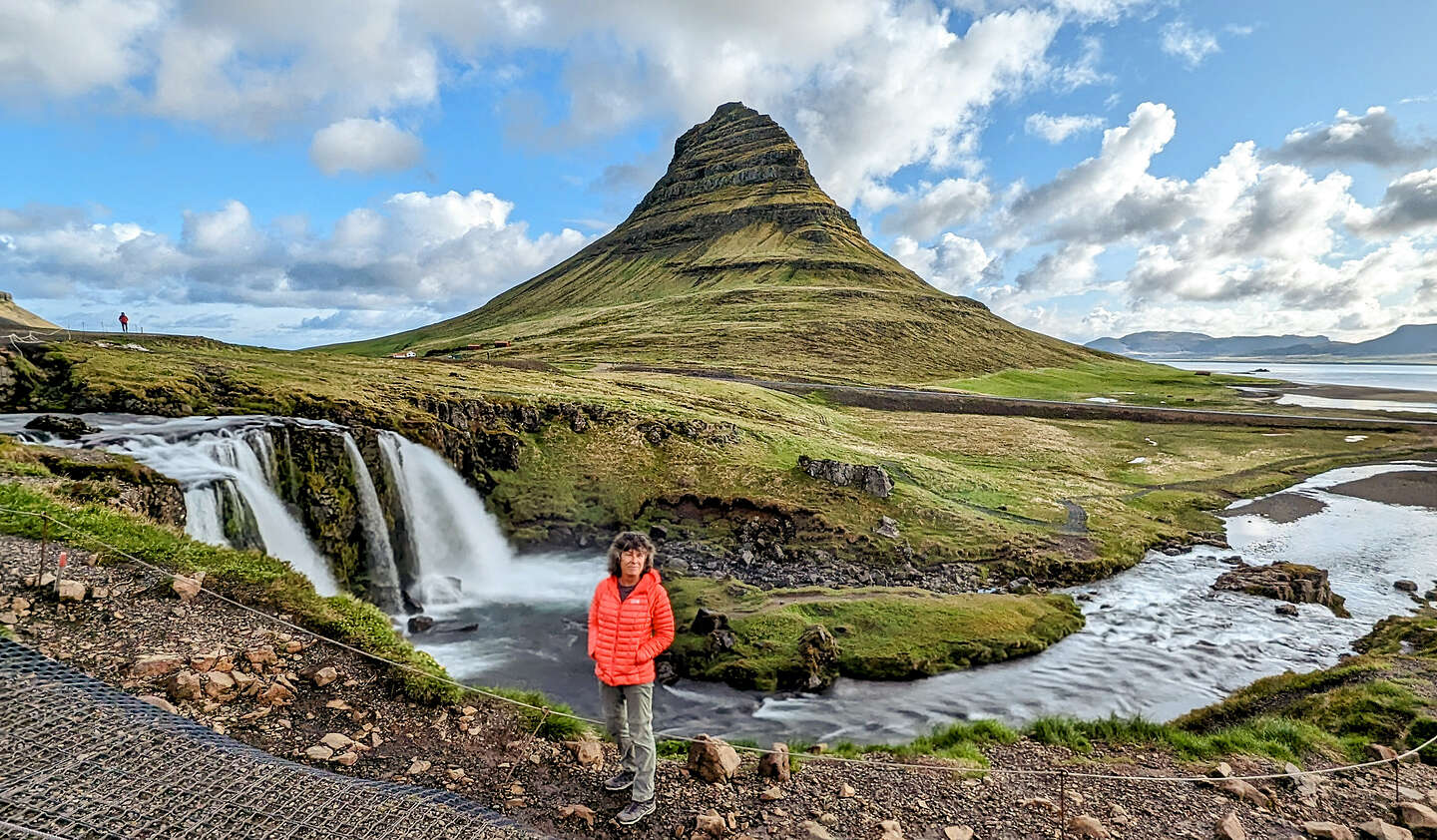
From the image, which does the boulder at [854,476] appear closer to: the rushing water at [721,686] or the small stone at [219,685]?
the rushing water at [721,686]

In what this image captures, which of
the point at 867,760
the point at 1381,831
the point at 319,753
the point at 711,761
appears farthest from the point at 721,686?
the point at 1381,831

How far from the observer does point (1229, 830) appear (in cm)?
901

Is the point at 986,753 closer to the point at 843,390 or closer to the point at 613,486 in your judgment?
the point at 613,486

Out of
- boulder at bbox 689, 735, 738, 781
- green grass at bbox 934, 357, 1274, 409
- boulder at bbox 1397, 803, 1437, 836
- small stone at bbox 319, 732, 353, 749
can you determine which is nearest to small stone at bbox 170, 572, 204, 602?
small stone at bbox 319, 732, 353, 749

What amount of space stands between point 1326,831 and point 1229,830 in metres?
1.33

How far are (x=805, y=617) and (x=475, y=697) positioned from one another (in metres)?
13.6

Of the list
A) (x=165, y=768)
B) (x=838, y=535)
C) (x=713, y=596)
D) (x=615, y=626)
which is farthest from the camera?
(x=838, y=535)

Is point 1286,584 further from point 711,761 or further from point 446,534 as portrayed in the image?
point 446,534

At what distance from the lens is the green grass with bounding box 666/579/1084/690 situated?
19.7 meters

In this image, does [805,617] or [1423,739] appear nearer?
[1423,739]

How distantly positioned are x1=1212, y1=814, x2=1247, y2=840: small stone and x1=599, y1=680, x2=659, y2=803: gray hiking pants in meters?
7.95

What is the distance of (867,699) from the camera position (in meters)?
18.4

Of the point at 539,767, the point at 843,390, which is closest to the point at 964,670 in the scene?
the point at 539,767

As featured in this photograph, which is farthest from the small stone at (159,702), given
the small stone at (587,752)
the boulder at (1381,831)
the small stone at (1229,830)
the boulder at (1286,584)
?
the boulder at (1286,584)
